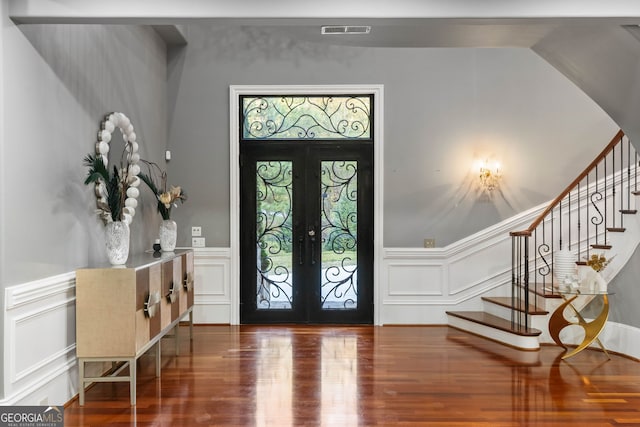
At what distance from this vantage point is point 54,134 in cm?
359

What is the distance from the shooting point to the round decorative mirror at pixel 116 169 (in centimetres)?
399

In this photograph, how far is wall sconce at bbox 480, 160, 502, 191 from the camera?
20.6 ft

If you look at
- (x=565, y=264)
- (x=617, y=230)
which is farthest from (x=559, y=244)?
(x=617, y=230)

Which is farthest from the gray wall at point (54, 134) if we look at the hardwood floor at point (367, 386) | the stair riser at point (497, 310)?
the stair riser at point (497, 310)

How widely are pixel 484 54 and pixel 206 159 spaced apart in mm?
3619

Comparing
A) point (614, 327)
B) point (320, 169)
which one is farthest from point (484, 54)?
point (614, 327)

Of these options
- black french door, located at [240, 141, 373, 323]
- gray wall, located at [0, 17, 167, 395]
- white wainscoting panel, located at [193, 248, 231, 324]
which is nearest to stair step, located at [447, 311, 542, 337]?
black french door, located at [240, 141, 373, 323]

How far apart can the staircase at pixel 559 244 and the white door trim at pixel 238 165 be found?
3.72ft

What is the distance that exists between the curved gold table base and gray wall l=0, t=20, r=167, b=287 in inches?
163

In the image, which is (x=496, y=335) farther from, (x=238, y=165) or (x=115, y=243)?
(x=115, y=243)

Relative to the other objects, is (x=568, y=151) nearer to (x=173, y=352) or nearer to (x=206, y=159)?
(x=206, y=159)

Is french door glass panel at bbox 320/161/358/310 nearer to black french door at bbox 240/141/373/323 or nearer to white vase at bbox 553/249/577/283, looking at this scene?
black french door at bbox 240/141/373/323

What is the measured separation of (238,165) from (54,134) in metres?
2.94

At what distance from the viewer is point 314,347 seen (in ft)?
17.3
